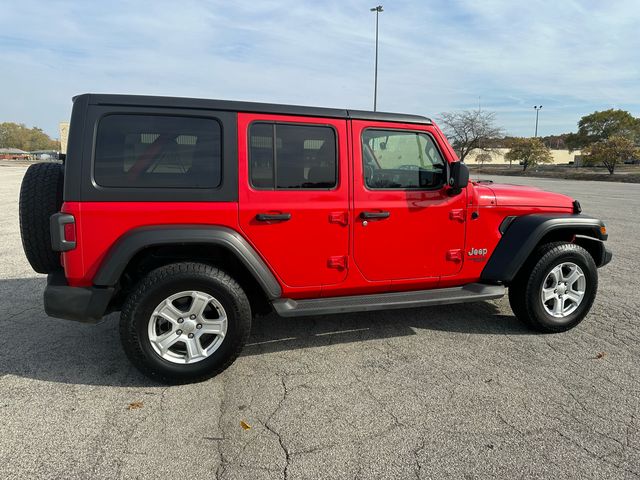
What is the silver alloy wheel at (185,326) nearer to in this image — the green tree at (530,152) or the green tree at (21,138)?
the green tree at (530,152)

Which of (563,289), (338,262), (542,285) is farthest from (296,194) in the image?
(563,289)

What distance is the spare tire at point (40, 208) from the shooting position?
297 cm

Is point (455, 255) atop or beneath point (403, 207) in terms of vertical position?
beneath

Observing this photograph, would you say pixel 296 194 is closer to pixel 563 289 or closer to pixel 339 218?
pixel 339 218

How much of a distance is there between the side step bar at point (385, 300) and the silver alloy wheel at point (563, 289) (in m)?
0.51

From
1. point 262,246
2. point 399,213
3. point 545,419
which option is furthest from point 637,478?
point 262,246

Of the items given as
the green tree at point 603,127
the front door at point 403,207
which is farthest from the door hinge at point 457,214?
the green tree at point 603,127

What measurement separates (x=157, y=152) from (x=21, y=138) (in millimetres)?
147326

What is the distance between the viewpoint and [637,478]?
2.10 m

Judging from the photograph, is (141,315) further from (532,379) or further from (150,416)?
(532,379)

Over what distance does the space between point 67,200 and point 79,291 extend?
1.97 feet

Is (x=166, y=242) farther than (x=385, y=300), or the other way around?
(x=385, y=300)

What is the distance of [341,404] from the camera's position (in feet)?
8.95

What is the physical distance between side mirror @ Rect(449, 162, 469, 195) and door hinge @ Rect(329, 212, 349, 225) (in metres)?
0.95
